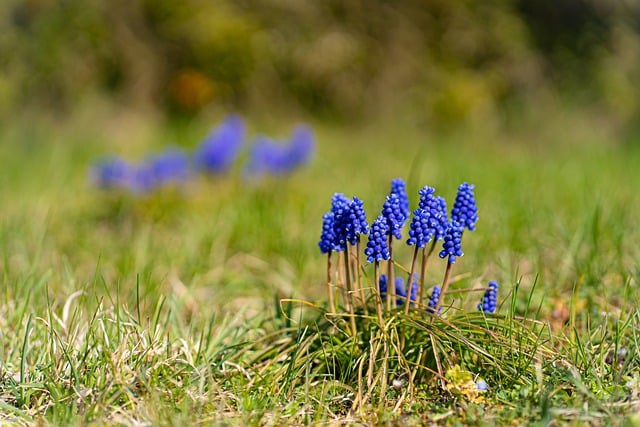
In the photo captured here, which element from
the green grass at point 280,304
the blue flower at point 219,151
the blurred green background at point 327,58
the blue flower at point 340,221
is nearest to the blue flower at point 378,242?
the blue flower at point 340,221

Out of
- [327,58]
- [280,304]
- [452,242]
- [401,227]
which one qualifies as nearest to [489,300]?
[452,242]

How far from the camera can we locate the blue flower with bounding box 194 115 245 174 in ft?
14.4

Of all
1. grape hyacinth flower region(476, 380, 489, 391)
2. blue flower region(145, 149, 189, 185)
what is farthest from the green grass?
blue flower region(145, 149, 189, 185)

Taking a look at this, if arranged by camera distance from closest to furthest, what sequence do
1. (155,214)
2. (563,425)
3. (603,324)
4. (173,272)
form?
(563,425) → (603,324) → (173,272) → (155,214)

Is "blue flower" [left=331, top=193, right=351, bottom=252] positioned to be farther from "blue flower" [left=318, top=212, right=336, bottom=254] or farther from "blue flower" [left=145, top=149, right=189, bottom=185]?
"blue flower" [left=145, top=149, right=189, bottom=185]

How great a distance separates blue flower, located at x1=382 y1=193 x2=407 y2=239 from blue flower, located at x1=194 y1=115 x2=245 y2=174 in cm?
243

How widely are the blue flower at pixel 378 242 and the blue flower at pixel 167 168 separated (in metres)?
2.35

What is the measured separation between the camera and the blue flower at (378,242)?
6.75 feet

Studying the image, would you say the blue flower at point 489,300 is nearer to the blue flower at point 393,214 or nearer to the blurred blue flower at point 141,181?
the blue flower at point 393,214

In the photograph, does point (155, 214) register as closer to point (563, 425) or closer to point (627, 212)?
point (627, 212)

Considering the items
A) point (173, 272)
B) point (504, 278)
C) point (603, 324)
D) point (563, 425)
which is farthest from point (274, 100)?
point (563, 425)

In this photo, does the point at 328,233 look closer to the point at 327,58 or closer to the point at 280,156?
the point at 280,156

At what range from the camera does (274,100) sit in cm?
730

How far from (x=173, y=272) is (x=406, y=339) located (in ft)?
4.41
